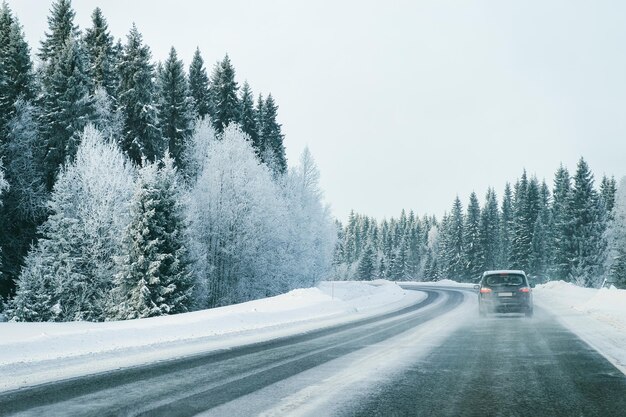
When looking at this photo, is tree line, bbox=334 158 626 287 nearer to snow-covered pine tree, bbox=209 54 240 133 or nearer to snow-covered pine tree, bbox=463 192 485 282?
snow-covered pine tree, bbox=463 192 485 282

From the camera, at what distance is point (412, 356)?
10.1 m

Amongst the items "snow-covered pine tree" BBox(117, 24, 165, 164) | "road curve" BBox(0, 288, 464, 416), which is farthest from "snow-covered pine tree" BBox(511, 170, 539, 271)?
"road curve" BBox(0, 288, 464, 416)

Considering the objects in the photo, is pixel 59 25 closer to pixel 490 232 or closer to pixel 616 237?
pixel 616 237

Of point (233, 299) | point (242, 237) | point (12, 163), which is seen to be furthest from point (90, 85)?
A: point (233, 299)

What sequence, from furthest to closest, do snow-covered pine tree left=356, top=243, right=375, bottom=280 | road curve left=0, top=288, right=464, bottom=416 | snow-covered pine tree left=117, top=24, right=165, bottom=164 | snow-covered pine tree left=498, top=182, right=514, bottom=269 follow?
1. snow-covered pine tree left=356, top=243, right=375, bottom=280
2. snow-covered pine tree left=498, top=182, right=514, bottom=269
3. snow-covered pine tree left=117, top=24, right=165, bottom=164
4. road curve left=0, top=288, right=464, bottom=416

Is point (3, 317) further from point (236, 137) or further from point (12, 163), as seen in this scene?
point (236, 137)

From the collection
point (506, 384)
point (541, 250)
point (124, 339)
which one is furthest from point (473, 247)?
point (506, 384)

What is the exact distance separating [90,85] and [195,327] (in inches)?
1193

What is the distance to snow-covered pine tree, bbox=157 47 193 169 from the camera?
4547cm

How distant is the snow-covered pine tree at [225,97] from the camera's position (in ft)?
167

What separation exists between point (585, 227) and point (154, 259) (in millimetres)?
54108

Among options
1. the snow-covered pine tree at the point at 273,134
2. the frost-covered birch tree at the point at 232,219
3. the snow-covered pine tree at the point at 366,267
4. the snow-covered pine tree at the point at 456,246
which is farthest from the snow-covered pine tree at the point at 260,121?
the snow-covered pine tree at the point at 366,267

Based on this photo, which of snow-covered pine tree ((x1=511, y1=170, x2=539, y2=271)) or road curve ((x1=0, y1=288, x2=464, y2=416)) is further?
snow-covered pine tree ((x1=511, y1=170, x2=539, y2=271))

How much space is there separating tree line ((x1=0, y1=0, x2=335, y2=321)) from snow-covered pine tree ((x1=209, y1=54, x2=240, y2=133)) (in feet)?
0.36
